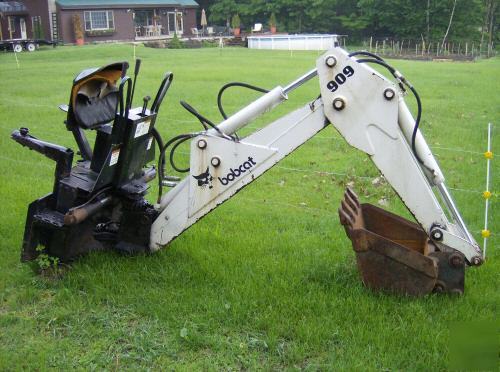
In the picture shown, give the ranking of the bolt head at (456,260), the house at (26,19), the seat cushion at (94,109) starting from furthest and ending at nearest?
the house at (26,19) < the seat cushion at (94,109) < the bolt head at (456,260)

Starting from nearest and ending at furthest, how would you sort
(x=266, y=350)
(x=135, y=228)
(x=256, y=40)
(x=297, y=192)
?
(x=266, y=350)
(x=135, y=228)
(x=297, y=192)
(x=256, y=40)

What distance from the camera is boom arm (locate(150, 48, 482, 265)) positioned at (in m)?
4.27

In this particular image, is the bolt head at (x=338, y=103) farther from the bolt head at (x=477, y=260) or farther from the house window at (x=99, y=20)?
the house window at (x=99, y=20)

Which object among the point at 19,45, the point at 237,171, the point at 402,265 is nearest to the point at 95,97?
the point at 237,171

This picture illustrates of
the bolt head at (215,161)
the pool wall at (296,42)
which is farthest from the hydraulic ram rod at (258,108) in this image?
the pool wall at (296,42)

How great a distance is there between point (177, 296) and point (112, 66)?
181cm

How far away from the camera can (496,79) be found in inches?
942

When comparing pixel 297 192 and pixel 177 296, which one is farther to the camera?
pixel 297 192

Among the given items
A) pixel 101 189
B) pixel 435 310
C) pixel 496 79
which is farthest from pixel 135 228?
pixel 496 79

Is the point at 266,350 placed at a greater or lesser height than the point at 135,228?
lesser

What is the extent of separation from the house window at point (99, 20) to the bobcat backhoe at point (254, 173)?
4808cm

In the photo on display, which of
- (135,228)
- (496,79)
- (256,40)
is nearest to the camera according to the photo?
(135,228)

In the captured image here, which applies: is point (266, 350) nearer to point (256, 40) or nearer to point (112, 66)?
point (112, 66)

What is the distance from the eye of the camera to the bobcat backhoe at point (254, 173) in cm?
431
